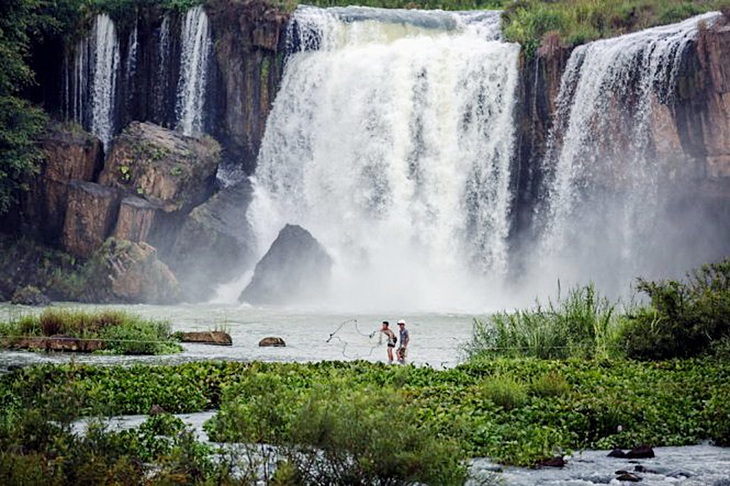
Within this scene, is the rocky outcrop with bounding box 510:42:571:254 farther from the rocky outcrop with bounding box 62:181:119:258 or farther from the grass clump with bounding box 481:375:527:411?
the grass clump with bounding box 481:375:527:411

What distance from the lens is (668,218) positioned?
38.0 metres

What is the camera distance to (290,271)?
40.4 metres

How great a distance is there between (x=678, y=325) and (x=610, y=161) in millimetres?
20692

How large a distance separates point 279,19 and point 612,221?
16.4 meters

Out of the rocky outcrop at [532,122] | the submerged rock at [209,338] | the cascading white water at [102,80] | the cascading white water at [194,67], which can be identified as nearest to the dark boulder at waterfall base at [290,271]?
the rocky outcrop at [532,122]

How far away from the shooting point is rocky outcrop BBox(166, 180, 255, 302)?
4250cm

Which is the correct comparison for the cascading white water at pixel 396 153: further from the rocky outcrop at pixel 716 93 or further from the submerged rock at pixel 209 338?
the submerged rock at pixel 209 338

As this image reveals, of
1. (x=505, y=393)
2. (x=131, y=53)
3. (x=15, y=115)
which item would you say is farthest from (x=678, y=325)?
(x=131, y=53)

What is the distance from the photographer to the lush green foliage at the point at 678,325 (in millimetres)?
18672

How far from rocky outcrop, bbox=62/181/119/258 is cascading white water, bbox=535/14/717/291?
53.4 ft

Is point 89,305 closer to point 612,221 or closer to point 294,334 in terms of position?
point 294,334

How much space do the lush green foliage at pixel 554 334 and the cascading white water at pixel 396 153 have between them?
17.5m

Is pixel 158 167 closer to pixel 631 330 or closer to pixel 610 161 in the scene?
pixel 610 161

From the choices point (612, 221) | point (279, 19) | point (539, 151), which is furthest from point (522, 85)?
point (279, 19)
